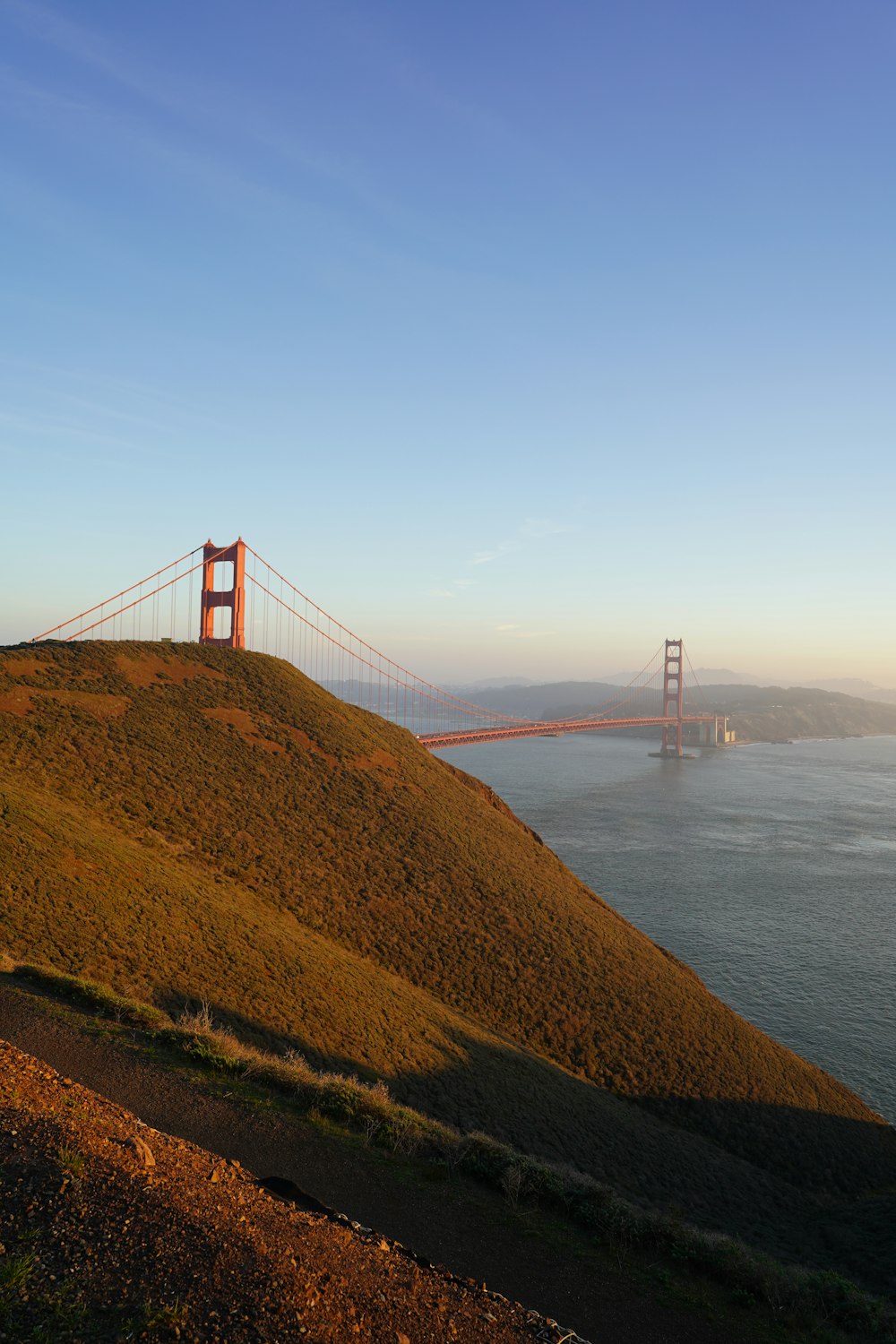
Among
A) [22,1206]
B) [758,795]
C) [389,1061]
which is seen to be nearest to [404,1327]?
[22,1206]

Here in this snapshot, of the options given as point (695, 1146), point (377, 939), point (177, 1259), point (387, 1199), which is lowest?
point (695, 1146)

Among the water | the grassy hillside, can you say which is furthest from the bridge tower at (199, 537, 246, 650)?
the water

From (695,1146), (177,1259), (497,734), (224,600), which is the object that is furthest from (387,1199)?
(497,734)

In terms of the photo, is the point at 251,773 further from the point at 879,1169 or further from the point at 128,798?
the point at 879,1169

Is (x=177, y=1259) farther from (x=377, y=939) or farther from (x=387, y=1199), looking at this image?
(x=377, y=939)

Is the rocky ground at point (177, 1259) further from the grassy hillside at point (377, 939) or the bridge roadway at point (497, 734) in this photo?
the bridge roadway at point (497, 734)

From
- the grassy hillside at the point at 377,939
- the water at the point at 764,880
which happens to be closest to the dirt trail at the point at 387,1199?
the grassy hillside at the point at 377,939
